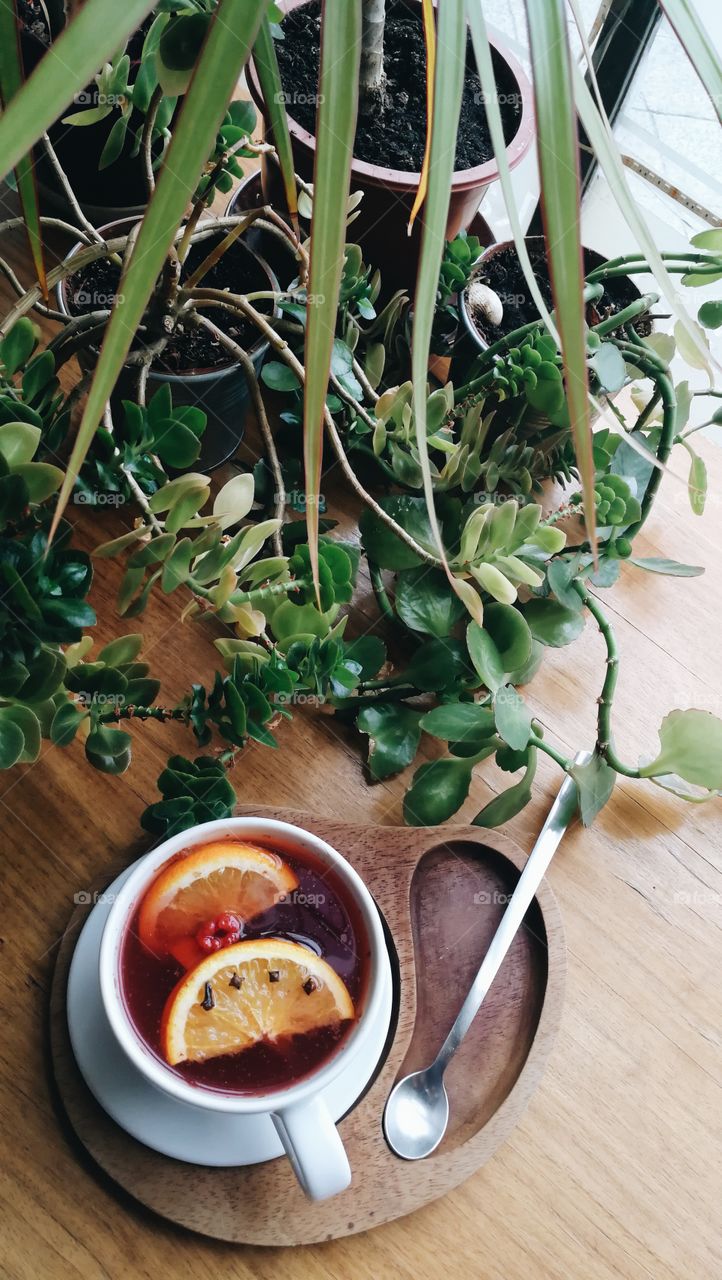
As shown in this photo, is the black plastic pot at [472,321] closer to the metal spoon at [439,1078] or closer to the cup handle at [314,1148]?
the metal spoon at [439,1078]

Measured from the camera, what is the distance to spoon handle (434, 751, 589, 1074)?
1.60 feet

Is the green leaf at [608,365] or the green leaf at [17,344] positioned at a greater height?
the green leaf at [17,344]

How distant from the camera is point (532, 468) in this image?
613mm

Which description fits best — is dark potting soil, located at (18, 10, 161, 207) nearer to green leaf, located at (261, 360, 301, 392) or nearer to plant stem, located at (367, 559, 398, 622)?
green leaf, located at (261, 360, 301, 392)

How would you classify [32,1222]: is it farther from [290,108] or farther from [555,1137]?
[290,108]

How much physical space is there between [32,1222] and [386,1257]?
156mm

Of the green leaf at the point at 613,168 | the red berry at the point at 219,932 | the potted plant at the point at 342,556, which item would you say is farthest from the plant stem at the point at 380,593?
the green leaf at the point at 613,168

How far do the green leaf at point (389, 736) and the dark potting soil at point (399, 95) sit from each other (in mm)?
346

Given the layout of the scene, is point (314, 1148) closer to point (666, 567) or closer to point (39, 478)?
point (39, 478)

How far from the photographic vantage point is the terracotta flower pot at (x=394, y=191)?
23.6 inches

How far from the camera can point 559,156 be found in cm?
24

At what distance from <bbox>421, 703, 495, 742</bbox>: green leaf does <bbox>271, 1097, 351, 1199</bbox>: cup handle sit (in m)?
0.20

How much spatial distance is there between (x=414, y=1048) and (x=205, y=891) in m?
0.13

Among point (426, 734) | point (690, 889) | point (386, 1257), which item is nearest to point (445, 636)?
point (426, 734)
